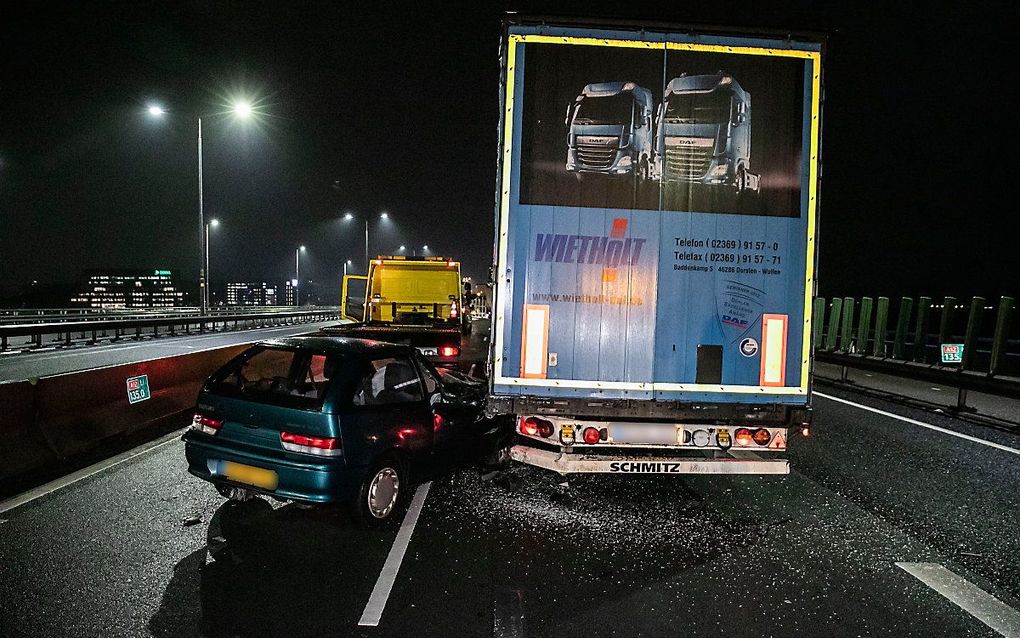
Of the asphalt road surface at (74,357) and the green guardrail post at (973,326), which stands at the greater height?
the green guardrail post at (973,326)

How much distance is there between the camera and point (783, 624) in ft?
12.0

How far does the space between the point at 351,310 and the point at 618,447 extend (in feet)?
46.3

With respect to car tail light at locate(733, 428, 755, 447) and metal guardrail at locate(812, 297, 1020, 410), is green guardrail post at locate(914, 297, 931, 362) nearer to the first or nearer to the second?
metal guardrail at locate(812, 297, 1020, 410)

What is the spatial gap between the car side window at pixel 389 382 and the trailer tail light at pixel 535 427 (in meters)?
1.00

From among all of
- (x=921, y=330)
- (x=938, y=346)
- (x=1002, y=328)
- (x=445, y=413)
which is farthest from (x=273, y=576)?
(x=921, y=330)

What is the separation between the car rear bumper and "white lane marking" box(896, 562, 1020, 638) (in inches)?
161

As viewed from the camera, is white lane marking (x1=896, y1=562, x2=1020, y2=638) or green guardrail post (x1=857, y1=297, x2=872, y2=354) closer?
white lane marking (x1=896, y1=562, x2=1020, y2=638)

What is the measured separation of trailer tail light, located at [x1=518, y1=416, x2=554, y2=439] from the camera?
17.4 ft

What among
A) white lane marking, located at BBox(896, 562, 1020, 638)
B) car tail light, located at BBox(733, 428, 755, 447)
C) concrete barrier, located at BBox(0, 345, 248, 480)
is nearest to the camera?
white lane marking, located at BBox(896, 562, 1020, 638)

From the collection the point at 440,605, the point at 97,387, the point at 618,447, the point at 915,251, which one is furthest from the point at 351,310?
the point at 915,251

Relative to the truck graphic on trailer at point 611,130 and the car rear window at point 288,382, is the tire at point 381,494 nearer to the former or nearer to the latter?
the car rear window at point 288,382

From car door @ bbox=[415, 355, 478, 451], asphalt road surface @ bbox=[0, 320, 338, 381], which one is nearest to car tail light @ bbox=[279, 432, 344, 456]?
car door @ bbox=[415, 355, 478, 451]

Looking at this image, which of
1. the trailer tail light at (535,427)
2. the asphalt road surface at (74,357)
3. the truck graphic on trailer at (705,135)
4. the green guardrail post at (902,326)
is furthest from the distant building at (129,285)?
the truck graphic on trailer at (705,135)

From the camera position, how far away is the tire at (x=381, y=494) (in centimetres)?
484
